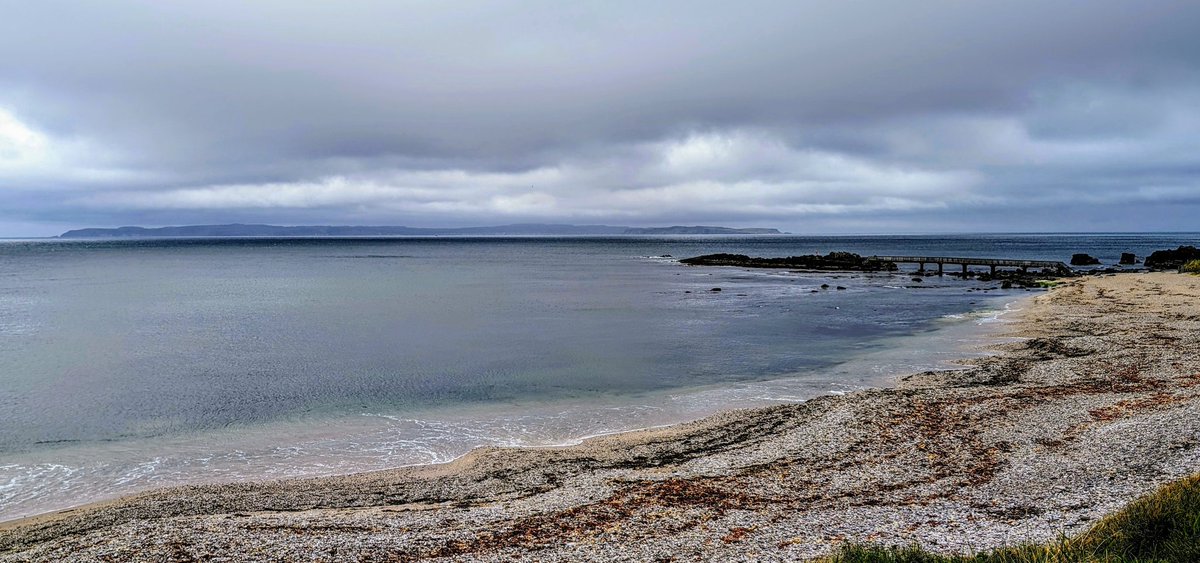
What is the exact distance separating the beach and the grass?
1.09 m

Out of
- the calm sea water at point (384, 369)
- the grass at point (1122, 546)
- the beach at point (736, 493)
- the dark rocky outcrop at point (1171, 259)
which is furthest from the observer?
the dark rocky outcrop at point (1171, 259)

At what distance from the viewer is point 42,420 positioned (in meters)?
19.5

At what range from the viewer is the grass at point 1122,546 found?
716 cm

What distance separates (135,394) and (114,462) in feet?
26.9

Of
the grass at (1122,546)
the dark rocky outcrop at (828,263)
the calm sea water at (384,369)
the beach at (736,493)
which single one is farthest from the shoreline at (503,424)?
the dark rocky outcrop at (828,263)

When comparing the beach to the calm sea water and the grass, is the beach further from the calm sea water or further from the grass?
the calm sea water

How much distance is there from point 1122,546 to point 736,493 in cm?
550

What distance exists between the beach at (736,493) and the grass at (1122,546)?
109 cm

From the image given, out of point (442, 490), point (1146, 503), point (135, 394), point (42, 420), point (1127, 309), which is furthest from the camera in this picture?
point (1127, 309)

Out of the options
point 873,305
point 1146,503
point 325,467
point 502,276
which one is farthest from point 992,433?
point 502,276

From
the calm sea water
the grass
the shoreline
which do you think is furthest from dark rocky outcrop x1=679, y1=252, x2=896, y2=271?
the grass

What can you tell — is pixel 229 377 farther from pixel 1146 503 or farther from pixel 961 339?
pixel 961 339

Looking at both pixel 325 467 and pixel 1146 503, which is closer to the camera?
pixel 1146 503

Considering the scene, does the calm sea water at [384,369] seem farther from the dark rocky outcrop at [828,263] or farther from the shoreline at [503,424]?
the dark rocky outcrop at [828,263]
